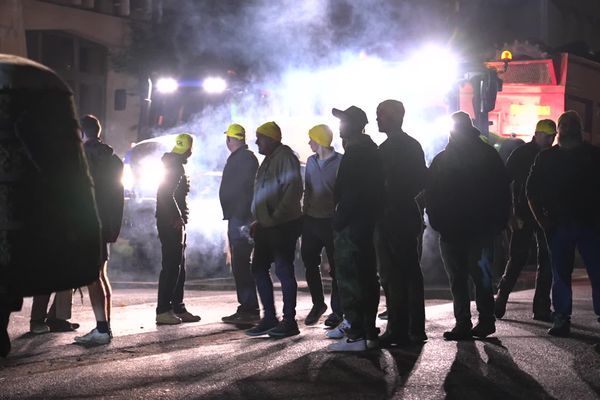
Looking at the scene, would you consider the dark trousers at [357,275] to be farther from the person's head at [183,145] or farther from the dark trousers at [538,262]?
the person's head at [183,145]

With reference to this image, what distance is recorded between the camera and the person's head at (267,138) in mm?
9445

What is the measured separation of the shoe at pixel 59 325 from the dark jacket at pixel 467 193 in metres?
3.40

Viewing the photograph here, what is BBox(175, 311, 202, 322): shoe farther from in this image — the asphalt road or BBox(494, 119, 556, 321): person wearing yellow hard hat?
BBox(494, 119, 556, 321): person wearing yellow hard hat

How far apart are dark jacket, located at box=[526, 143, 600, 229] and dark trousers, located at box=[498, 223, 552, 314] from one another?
45.8 inches

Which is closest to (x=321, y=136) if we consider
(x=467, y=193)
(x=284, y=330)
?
(x=467, y=193)

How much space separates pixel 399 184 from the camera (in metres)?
8.31

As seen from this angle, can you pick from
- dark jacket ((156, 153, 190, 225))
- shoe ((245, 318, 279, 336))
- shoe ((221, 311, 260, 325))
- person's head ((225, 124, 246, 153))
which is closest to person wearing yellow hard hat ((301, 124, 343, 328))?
shoe ((221, 311, 260, 325))

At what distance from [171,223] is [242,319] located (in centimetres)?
112

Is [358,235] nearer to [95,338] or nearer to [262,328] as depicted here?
[262,328]

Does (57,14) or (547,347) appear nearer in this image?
(547,347)

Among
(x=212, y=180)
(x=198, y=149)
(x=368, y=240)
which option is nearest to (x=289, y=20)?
(x=198, y=149)

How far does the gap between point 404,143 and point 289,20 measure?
23481 millimetres

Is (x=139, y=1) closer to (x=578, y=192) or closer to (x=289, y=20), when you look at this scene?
(x=578, y=192)

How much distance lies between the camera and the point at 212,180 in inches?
672
